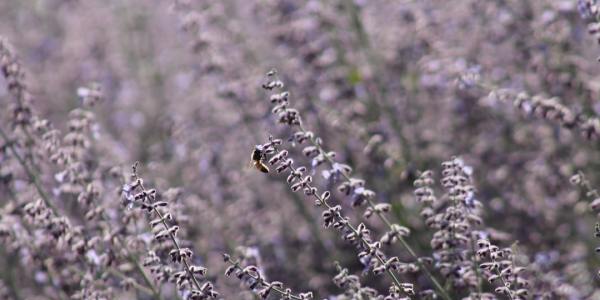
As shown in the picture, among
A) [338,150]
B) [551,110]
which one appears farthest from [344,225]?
[338,150]

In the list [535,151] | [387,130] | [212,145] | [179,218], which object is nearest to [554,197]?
[535,151]

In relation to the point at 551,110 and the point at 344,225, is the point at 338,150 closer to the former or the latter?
the point at 551,110

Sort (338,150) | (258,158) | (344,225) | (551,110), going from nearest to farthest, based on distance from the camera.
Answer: (344,225) → (258,158) → (551,110) → (338,150)

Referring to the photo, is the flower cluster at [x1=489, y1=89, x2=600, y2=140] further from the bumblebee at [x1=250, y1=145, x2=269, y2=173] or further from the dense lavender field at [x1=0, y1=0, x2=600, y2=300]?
the bumblebee at [x1=250, y1=145, x2=269, y2=173]

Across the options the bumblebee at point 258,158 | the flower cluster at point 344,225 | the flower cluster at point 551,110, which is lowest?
the flower cluster at point 344,225

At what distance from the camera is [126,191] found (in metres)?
4.72

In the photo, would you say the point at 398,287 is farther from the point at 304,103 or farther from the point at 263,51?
the point at 263,51

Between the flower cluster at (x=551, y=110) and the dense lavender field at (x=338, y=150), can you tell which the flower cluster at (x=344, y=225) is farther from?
the flower cluster at (x=551, y=110)

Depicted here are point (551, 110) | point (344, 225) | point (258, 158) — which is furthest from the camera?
point (551, 110)

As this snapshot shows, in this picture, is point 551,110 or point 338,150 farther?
point 338,150

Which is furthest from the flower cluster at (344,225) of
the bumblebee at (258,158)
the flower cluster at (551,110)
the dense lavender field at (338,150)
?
the flower cluster at (551,110)

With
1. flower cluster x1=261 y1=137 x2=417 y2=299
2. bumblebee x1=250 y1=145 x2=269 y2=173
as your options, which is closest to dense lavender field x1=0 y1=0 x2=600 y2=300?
bumblebee x1=250 y1=145 x2=269 y2=173

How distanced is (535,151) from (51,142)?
4948 millimetres

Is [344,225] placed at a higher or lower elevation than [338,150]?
lower
